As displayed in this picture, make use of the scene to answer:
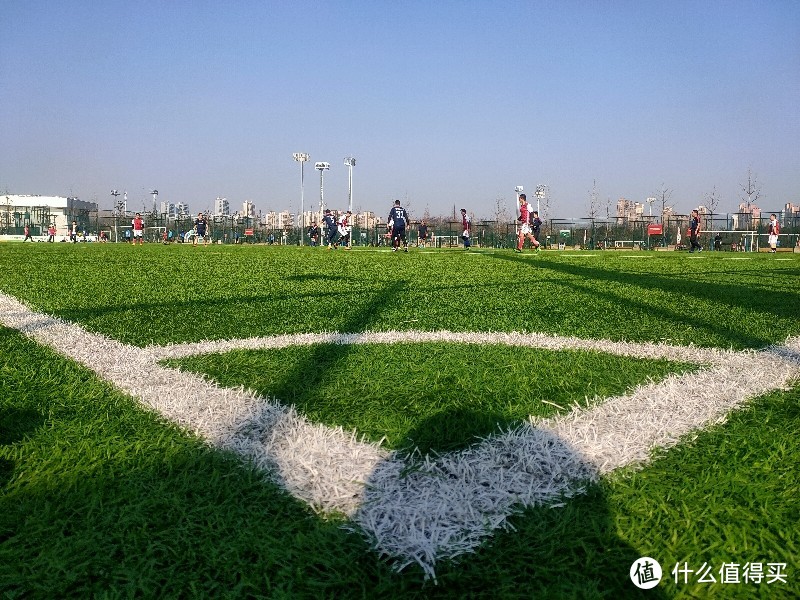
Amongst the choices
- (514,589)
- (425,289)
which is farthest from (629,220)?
(514,589)

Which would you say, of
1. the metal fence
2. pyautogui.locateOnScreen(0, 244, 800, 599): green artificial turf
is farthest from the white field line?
the metal fence

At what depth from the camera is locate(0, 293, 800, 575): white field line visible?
1.68 m

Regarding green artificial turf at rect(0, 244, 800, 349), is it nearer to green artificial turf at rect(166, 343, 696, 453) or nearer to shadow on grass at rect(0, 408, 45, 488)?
green artificial turf at rect(166, 343, 696, 453)

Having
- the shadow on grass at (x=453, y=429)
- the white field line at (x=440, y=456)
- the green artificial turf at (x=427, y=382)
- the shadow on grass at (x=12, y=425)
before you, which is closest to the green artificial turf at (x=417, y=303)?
the green artificial turf at (x=427, y=382)

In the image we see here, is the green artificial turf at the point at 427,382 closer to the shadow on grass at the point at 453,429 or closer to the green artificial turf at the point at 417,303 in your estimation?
the shadow on grass at the point at 453,429

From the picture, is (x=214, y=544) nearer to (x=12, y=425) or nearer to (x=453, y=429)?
(x=453, y=429)

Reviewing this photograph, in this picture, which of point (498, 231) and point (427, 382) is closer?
point (427, 382)

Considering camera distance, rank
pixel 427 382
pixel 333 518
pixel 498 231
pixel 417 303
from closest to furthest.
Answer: pixel 333 518 < pixel 427 382 < pixel 417 303 < pixel 498 231

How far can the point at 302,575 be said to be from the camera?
1448 millimetres

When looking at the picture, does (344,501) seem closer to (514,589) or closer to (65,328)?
(514,589)

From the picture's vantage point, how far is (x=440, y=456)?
2072 millimetres

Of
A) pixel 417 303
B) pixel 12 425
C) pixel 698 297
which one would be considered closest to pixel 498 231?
pixel 698 297

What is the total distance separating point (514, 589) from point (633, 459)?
831 millimetres

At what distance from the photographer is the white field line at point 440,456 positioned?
1685mm
